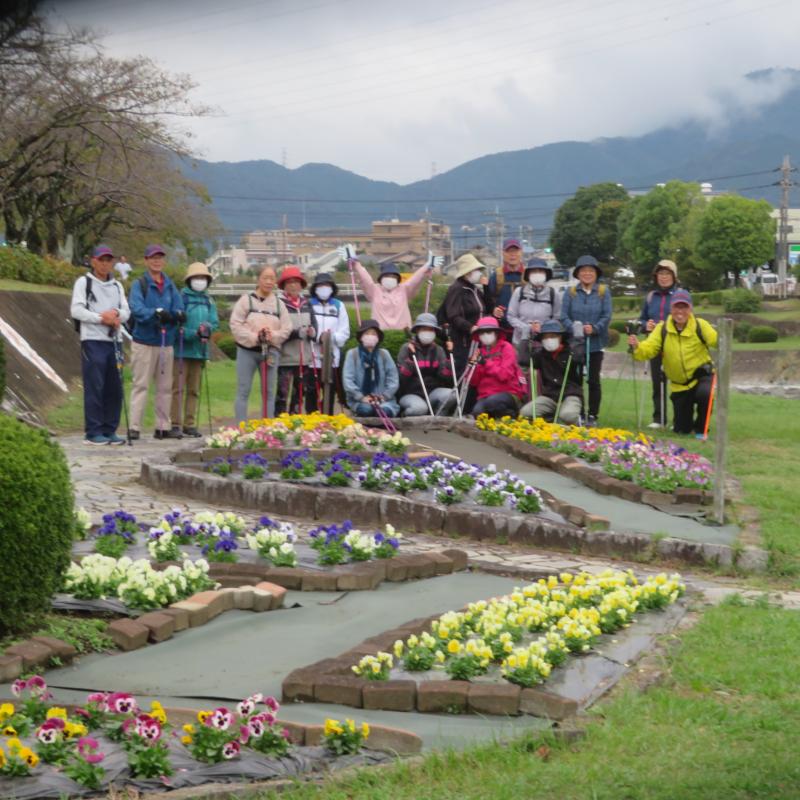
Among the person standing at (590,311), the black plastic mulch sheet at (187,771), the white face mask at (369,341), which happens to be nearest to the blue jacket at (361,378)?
the white face mask at (369,341)

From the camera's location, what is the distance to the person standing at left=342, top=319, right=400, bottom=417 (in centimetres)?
1500

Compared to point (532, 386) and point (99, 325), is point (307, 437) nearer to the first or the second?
A: point (99, 325)

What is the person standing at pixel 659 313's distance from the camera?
16.5 metres

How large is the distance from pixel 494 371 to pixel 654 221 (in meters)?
89.2

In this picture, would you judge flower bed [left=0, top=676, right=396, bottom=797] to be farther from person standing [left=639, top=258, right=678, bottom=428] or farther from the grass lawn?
person standing [left=639, top=258, right=678, bottom=428]

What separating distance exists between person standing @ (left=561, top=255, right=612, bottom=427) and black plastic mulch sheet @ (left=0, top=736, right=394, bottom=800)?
1137cm

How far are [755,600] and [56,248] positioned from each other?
1489 inches

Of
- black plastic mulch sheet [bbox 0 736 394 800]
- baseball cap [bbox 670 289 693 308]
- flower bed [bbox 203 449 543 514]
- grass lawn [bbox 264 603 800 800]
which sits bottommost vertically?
grass lawn [bbox 264 603 800 800]

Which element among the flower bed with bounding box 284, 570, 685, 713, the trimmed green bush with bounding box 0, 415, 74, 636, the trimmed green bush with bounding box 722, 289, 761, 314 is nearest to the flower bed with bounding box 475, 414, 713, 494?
the flower bed with bounding box 284, 570, 685, 713

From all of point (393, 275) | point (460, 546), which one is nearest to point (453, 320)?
point (393, 275)

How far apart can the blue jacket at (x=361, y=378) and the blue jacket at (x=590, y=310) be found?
7.58 ft

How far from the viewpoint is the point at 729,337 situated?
9.66 meters

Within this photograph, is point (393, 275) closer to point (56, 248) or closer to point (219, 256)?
point (56, 248)

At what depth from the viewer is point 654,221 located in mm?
101750
